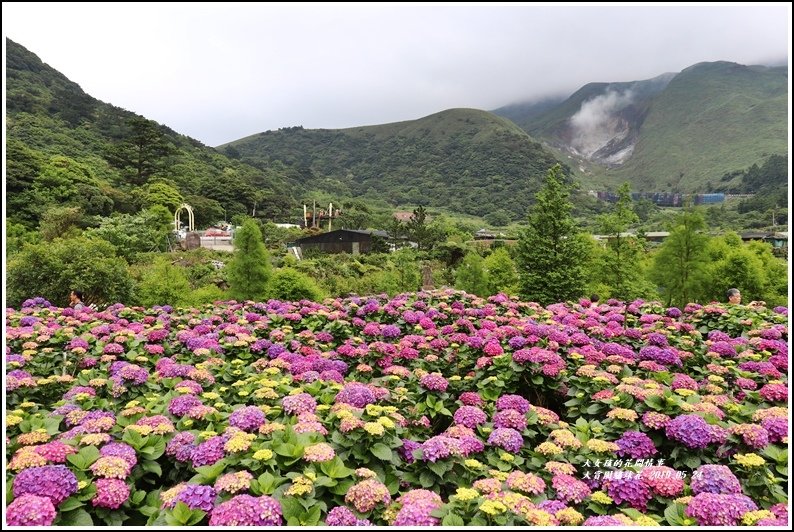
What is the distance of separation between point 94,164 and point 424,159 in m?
93.8

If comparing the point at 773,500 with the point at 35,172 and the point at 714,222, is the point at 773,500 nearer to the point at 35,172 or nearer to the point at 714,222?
the point at 35,172

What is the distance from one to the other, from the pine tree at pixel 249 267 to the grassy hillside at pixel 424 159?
252ft

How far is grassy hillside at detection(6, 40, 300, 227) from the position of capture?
29.5 m

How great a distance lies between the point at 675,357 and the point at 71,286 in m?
10.7

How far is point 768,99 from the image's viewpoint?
123750 millimetres

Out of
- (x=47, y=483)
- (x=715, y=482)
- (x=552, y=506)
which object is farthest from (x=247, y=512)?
(x=715, y=482)

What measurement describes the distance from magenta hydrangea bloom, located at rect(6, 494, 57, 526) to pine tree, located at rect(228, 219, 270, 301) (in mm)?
9603

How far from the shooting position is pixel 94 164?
1700 inches

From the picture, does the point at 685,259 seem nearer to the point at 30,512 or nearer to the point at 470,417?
the point at 470,417

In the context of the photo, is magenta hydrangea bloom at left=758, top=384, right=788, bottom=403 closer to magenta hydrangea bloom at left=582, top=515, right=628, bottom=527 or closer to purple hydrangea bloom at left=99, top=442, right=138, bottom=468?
magenta hydrangea bloom at left=582, top=515, right=628, bottom=527

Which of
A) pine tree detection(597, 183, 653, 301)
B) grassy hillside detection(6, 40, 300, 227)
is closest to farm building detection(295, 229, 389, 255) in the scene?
grassy hillside detection(6, 40, 300, 227)

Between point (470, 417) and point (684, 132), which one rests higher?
point (684, 132)

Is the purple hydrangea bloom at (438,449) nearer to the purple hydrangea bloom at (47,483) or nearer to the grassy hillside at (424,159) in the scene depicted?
the purple hydrangea bloom at (47,483)

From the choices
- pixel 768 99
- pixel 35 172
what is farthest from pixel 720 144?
pixel 35 172
